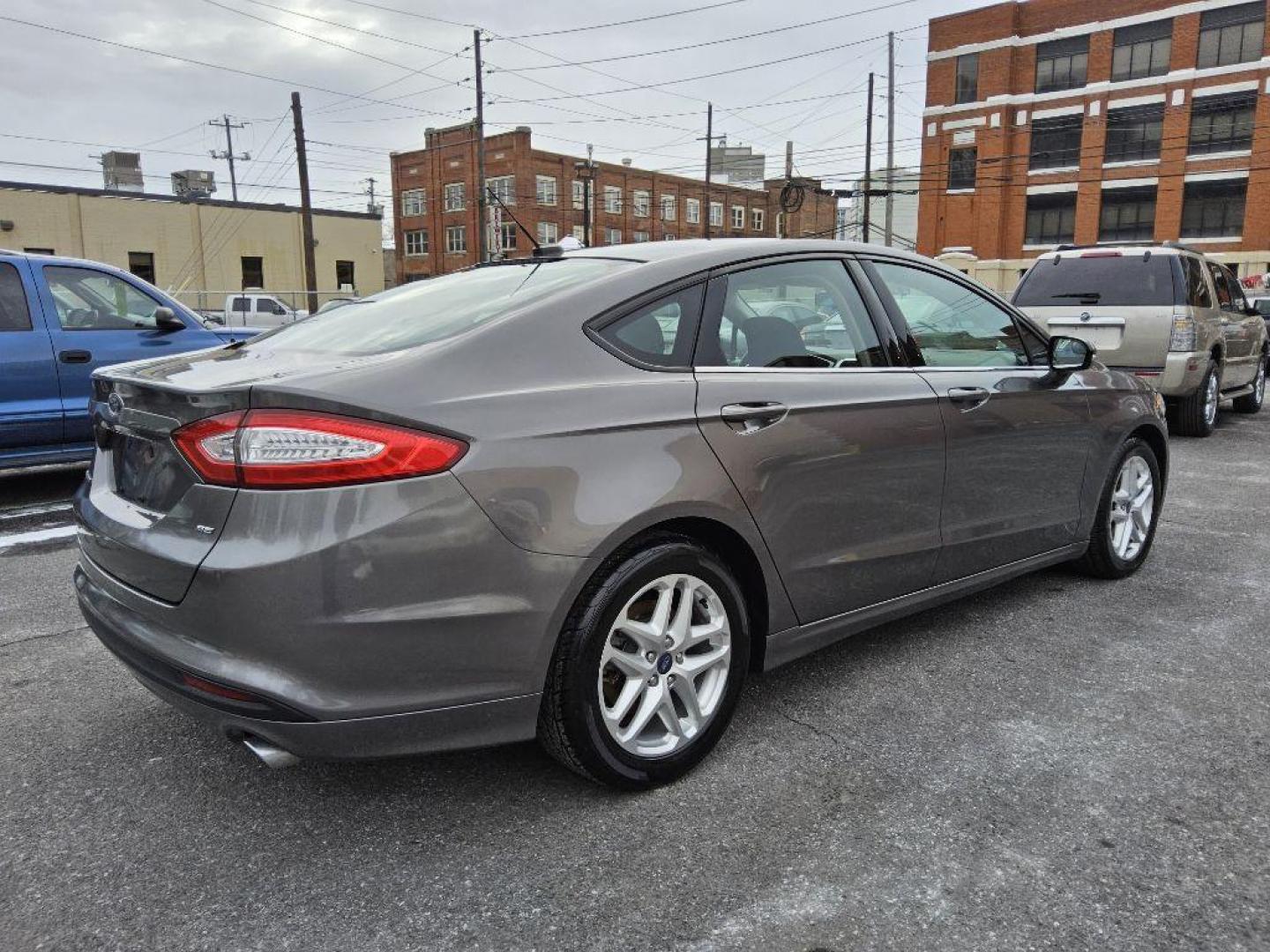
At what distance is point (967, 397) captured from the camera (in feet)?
11.6

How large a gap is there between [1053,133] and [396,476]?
50.8m

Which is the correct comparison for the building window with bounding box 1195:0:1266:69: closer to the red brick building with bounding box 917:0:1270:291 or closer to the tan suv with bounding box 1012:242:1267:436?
the red brick building with bounding box 917:0:1270:291

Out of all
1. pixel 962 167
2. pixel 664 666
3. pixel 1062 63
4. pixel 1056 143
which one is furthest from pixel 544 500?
pixel 1062 63

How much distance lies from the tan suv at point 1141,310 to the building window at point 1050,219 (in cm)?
3943

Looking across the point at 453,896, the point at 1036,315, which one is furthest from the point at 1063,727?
the point at 1036,315

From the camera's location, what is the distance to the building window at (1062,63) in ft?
145

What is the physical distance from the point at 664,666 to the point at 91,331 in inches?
235

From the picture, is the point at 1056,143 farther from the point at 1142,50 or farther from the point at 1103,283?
the point at 1103,283

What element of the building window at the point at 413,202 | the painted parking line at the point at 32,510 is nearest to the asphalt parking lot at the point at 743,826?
the painted parking line at the point at 32,510

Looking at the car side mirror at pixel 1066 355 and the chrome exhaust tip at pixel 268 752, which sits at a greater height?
the car side mirror at pixel 1066 355

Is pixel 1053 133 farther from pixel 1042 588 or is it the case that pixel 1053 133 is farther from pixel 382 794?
pixel 382 794

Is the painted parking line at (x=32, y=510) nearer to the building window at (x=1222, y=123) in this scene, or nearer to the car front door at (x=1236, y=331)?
the car front door at (x=1236, y=331)

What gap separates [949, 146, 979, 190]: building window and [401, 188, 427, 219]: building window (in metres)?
33.3

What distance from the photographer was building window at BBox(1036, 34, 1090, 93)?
44.3 metres
